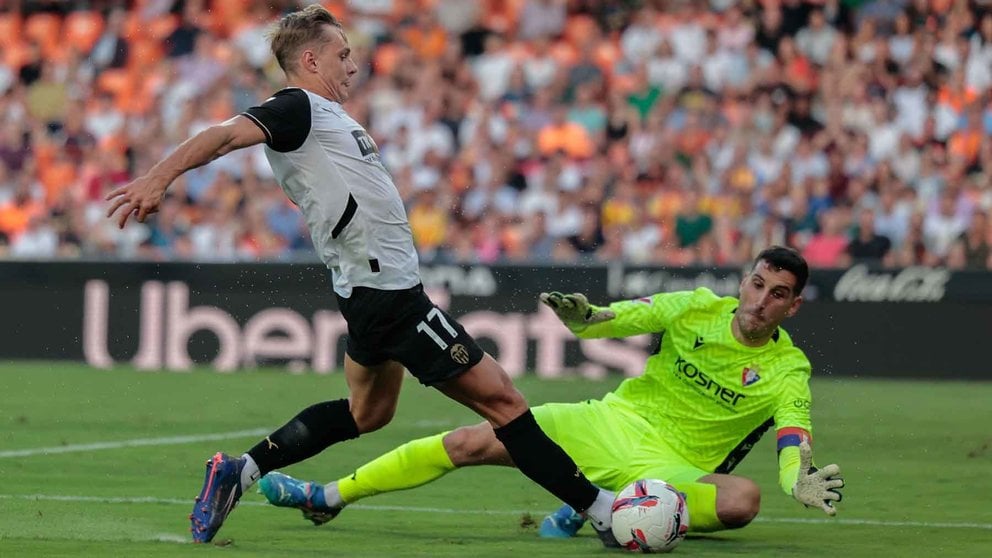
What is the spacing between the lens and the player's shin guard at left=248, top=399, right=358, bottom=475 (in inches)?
278

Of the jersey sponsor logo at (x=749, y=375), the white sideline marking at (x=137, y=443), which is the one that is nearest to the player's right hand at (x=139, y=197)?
the jersey sponsor logo at (x=749, y=375)

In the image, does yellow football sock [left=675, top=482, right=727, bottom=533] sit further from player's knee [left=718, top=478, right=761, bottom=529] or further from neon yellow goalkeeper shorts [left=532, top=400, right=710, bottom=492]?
neon yellow goalkeeper shorts [left=532, top=400, right=710, bottom=492]

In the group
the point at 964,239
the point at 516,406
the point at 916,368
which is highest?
the point at 516,406

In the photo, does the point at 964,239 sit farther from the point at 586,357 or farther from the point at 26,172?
the point at 26,172

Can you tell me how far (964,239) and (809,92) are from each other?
8.49 ft

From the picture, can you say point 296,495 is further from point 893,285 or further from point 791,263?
point 893,285

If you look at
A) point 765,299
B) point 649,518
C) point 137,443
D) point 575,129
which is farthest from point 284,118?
point 575,129

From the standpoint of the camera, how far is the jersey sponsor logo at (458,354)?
6.54 meters

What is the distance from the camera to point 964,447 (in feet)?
37.1

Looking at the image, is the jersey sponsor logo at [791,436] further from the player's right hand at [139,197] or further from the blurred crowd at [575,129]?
the blurred crowd at [575,129]

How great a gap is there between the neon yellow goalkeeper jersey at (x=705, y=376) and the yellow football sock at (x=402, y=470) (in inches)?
30.2

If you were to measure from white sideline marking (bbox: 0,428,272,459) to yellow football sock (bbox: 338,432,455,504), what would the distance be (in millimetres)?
3346

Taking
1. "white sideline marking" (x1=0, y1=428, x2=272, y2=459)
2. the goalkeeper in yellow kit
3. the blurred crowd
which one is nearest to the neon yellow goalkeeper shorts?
the goalkeeper in yellow kit

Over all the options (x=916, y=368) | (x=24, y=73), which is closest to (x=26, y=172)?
(x=24, y=73)
